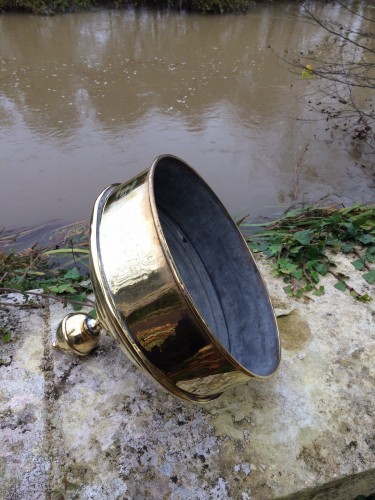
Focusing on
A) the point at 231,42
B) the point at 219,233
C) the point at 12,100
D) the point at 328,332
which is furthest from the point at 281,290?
the point at 231,42

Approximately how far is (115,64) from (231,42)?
8.75ft

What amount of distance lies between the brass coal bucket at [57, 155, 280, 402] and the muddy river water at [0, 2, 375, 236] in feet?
5.14

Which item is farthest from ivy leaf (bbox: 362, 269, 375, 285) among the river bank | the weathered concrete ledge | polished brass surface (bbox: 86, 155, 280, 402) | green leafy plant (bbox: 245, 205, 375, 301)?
the river bank

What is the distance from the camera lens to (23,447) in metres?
1.67

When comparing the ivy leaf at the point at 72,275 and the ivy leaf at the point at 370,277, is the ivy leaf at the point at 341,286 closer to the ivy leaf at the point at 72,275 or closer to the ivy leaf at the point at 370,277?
the ivy leaf at the point at 370,277

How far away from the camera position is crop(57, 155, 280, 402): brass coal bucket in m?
1.40

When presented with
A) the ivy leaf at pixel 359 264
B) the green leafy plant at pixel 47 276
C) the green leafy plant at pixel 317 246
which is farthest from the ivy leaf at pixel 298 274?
the green leafy plant at pixel 47 276

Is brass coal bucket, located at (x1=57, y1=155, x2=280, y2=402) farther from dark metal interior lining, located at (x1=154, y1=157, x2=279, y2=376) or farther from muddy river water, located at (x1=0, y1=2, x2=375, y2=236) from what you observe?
muddy river water, located at (x1=0, y1=2, x2=375, y2=236)

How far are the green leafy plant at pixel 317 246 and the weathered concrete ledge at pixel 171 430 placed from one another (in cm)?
52

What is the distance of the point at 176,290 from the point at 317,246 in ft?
5.52

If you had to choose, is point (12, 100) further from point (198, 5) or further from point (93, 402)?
point (198, 5)

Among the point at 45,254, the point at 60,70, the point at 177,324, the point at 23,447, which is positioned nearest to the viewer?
the point at 177,324

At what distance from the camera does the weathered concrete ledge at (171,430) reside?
164 cm

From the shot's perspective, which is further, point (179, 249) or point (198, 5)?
point (198, 5)
